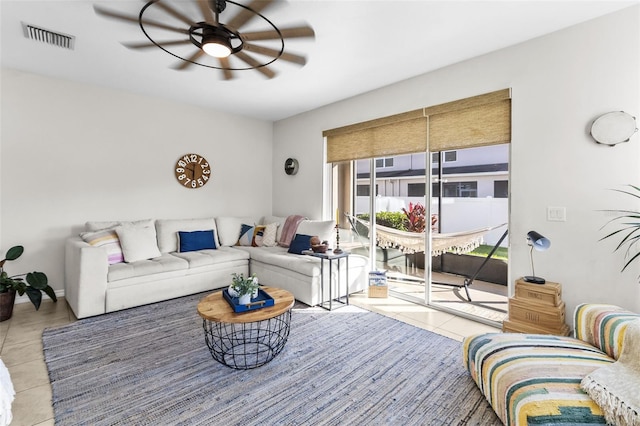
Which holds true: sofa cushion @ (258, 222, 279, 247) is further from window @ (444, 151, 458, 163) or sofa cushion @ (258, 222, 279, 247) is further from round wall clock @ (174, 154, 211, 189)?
window @ (444, 151, 458, 163)

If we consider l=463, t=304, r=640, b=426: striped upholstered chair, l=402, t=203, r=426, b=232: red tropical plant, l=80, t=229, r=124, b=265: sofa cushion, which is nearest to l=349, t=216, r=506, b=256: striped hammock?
l=402, t=203, r=426, b=232: red tropical plant

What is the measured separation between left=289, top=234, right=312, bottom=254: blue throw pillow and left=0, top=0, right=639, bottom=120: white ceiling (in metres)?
1.94

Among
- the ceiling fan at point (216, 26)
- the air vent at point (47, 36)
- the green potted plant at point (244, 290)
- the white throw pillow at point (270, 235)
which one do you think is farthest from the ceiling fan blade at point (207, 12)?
the white throw pillow at point (270, 235)

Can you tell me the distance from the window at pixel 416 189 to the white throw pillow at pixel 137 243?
3258mm

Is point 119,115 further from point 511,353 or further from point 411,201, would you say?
point 511,353

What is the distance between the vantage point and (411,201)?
3799 mm

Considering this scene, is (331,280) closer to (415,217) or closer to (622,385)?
(415,217)

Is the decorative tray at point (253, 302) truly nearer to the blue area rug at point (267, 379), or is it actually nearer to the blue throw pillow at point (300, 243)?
the blue area rug at point (267, 379)

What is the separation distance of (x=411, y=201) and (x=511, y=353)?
7.32 feet

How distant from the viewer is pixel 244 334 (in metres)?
2.41

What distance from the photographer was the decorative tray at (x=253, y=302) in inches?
87.1

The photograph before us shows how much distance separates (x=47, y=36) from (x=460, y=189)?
4.21m

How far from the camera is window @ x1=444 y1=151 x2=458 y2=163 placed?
3377mm

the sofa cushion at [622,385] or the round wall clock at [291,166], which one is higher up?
the round wall clock at [291,166]
